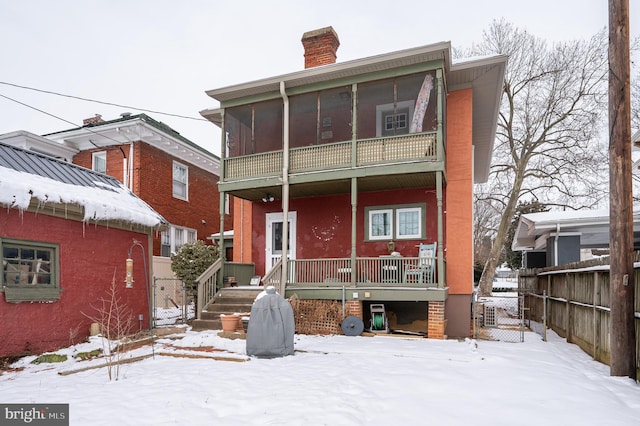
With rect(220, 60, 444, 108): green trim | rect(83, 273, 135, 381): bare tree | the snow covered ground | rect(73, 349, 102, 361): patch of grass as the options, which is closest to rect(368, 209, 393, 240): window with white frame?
rect(220, 60, 444, 108): green trim

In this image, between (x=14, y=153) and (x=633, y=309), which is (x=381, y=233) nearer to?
(x=633, y=309)

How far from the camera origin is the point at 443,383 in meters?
5.93

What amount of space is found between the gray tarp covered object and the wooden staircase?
3265 millimetres

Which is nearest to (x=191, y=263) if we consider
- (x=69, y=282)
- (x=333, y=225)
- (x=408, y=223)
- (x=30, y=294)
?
(x=333, y=225)

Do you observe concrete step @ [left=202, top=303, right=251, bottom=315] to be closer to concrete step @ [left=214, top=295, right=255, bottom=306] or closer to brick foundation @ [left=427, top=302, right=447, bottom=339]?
concrete step @ [left=214, top=295, right=255, bottom=306]

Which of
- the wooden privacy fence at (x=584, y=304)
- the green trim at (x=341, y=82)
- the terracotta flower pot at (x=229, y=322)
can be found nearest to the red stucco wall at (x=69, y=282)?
the terracotta flower pot at (x=229, y=322)

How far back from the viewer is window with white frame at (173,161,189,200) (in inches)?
749

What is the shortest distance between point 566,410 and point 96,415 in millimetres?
5448

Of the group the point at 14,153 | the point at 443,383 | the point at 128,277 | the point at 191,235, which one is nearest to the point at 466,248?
the point at 443,383

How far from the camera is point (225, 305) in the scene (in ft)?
37.7

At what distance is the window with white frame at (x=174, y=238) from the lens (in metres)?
17.8

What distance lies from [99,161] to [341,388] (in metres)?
16.5

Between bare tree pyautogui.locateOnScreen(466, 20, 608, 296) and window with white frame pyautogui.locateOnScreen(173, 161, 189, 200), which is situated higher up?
bare tree pyautogui.locateOnScreen(466, 20, 608, 296)

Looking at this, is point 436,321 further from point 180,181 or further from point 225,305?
point 180,181
